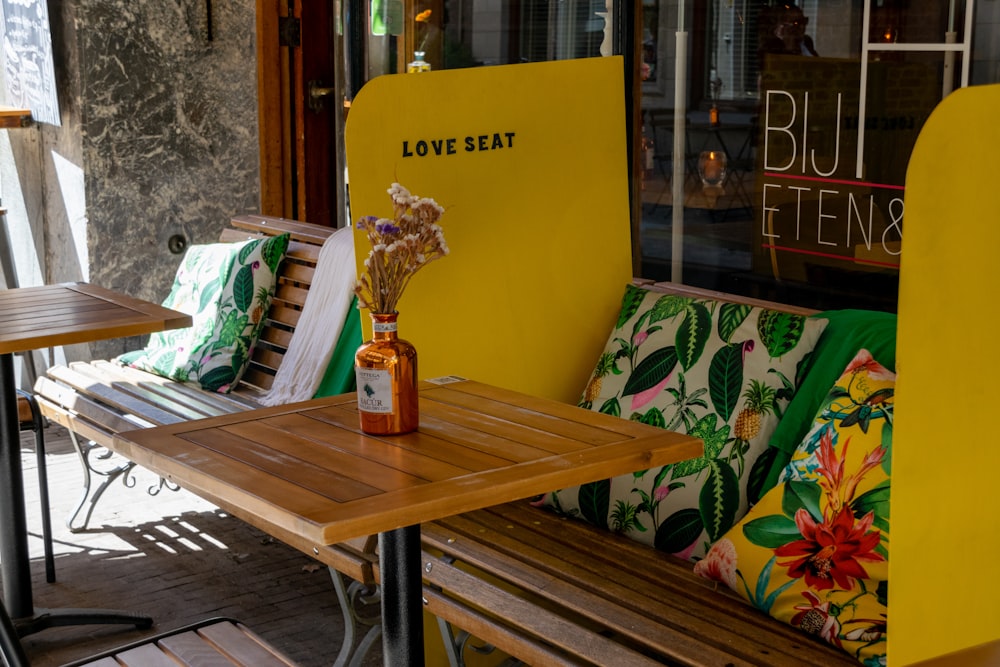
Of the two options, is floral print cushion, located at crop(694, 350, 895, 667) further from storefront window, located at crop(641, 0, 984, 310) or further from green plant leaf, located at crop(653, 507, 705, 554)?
storefront window, located at crop(641, 0, 984, 310)

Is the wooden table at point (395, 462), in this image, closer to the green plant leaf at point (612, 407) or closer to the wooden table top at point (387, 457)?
the wooden table top at point (387, 457)

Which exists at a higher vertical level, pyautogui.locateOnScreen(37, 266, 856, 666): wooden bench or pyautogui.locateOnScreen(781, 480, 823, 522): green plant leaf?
pyautogui.locateOnScreen(781, 480, 823, 522): green plant leaf

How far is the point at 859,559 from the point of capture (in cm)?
225

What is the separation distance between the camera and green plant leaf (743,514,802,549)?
237 centimetres

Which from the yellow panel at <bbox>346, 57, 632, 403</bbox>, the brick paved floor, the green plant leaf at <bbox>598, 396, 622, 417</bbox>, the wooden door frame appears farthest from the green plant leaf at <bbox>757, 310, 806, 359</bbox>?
the wooden door frame

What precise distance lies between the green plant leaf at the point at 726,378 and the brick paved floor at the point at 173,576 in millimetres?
1145

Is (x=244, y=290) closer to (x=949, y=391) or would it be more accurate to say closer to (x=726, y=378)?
(x=726, y=378)

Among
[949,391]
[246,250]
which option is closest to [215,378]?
[246,250]

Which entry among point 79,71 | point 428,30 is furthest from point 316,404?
point 79,71

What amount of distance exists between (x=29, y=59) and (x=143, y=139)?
62 cm

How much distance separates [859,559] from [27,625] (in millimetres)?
2251

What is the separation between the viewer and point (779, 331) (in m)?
2.81

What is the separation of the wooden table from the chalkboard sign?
318 centimetres

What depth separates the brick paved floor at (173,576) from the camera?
3396mm
